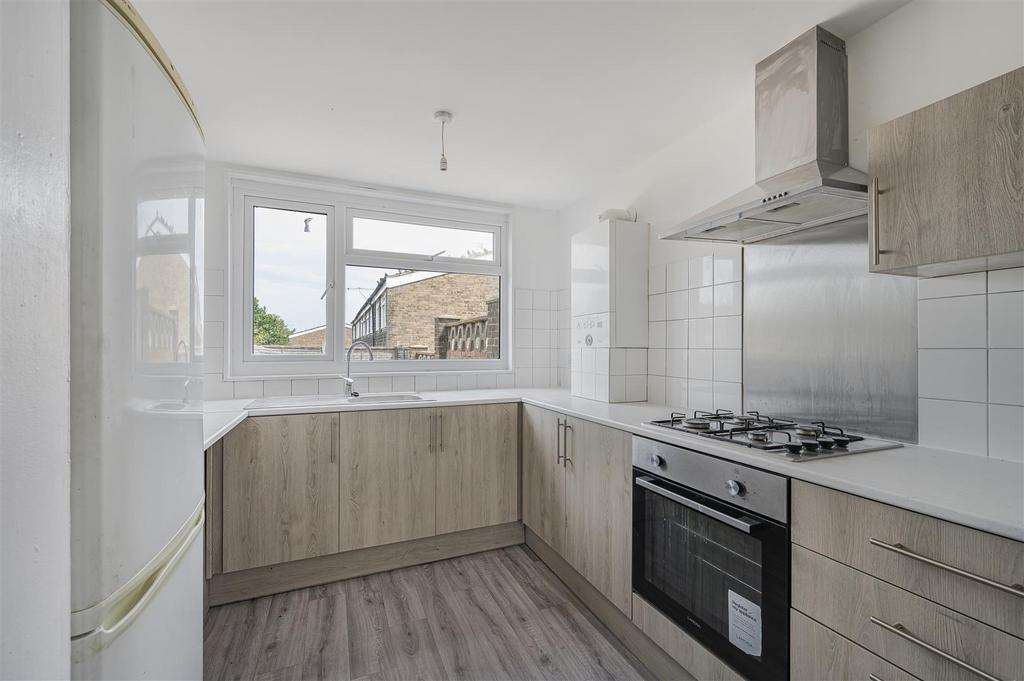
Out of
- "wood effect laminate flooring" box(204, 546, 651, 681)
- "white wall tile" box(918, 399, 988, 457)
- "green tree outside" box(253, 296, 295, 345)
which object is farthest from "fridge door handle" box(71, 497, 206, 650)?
"green tree outside" box(253, 296, 295, 345)

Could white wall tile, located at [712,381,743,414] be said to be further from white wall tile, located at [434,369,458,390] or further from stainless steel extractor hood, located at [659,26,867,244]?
white wall tile, located at [434,369,458,390]

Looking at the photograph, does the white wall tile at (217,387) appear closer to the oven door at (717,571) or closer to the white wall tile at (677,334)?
the oven door at (717,571)

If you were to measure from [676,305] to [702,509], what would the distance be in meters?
1.29

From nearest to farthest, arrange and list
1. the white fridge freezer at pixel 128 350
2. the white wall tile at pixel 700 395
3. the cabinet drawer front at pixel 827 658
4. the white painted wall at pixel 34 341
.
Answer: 1. the white painted wall at pixel 34 341
2. the white fridge freezer at pixel 128 350
3. the cabinet drawer front at pixel 827 658
4. the white wall tile at pixel 700 395

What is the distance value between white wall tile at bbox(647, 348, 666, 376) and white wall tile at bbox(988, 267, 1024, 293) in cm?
139

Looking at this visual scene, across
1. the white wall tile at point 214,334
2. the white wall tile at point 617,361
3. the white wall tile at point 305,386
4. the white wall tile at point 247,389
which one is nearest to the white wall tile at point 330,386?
the white wall tile at point 305,386

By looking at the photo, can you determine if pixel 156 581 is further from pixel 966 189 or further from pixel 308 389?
pixel 308 389

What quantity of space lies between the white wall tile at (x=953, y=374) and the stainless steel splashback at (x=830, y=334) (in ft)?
0.12

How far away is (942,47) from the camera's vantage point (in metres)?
1.40

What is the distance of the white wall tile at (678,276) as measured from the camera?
95.7 inches

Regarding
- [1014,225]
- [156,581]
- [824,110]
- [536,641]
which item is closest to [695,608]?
[536,641]

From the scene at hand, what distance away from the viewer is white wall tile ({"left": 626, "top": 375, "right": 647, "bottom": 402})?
2.64 metres

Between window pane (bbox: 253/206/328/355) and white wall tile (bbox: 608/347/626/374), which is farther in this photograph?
window pane (bbox: 253/206/328/355)

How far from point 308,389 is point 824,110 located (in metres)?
2.96
